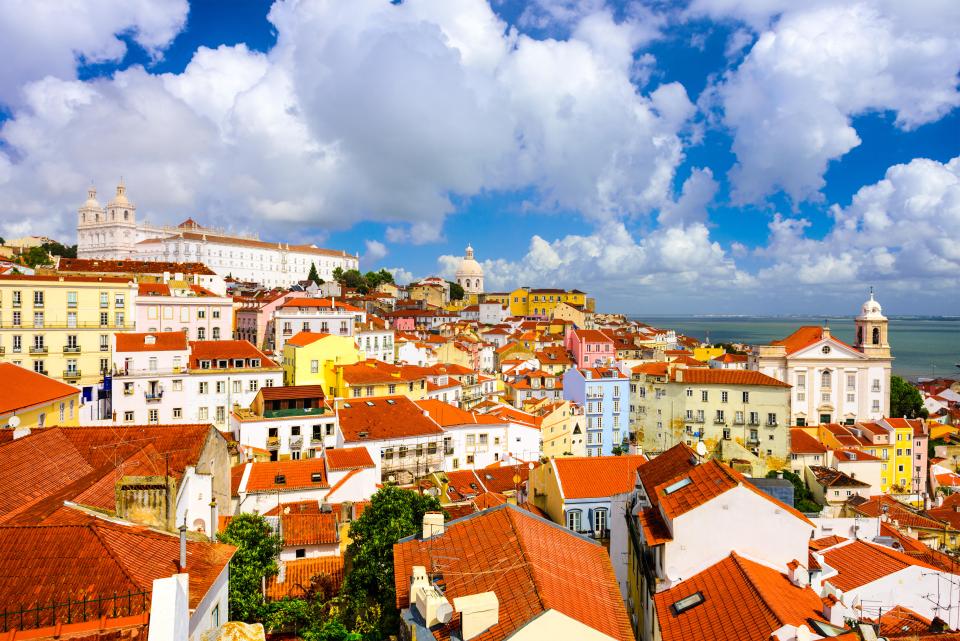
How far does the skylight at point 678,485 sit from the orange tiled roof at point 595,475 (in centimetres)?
519

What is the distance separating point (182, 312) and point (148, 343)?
10323 mm

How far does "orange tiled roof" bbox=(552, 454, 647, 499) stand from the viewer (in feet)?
60.3

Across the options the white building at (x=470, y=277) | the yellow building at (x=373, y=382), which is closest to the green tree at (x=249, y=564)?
the yellow building at (x=373, y=382)

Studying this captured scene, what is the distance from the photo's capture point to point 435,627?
8.42 m

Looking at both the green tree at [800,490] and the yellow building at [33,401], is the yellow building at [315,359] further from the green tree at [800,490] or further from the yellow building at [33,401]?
the green tree at [800,490]

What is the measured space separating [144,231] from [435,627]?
12055 cm

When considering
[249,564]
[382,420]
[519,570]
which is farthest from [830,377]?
[249,564]

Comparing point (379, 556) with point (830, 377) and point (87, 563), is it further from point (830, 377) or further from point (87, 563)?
point (830, 377)

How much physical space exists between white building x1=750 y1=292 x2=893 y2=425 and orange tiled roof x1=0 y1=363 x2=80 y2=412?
50848 mm

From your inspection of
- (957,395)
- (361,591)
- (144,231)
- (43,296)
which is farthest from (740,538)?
(144,231)

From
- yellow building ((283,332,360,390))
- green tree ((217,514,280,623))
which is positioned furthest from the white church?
green tree ((217,514,280,623))

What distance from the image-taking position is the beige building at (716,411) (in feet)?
139

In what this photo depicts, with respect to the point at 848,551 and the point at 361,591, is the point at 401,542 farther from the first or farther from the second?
the point at 848,551

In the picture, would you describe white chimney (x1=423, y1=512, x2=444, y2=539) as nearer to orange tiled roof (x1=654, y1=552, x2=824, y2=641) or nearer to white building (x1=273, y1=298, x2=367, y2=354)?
orange tiled roof (x1=654, y1=552, x2=824, y2=641)
